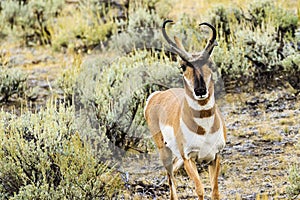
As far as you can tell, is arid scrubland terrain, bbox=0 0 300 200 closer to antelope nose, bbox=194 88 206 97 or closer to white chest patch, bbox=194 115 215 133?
white chest patch, bbox=194 115 215 133

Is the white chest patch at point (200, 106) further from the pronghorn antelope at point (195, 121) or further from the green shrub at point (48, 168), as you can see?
the green shrub at point (48, 168)

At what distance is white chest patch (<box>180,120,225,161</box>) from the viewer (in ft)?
15.1

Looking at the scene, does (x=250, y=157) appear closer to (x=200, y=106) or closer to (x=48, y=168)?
(x=200, y=106)

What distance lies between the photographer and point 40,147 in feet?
18.6

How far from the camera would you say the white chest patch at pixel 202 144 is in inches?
181

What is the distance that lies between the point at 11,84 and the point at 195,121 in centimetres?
460

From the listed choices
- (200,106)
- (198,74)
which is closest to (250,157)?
(200,106)

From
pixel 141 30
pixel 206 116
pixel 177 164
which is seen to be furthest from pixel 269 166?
pixel 141 30

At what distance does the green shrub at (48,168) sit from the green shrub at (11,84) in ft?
9.43

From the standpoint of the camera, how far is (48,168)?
17.4ft

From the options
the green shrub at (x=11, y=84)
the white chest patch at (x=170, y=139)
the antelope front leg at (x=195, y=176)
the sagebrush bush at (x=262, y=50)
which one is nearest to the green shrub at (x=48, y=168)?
the white chest patch at (x=170, y=139)

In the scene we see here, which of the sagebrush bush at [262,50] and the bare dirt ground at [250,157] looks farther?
the sagebrush bush at [262,50]

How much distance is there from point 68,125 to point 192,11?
536 centimetres

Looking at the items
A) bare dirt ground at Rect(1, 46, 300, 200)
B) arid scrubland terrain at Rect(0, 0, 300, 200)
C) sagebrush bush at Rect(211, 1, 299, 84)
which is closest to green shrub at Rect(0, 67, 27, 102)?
arid scrubland terrain at Rect(0, 0, 300, 200)
